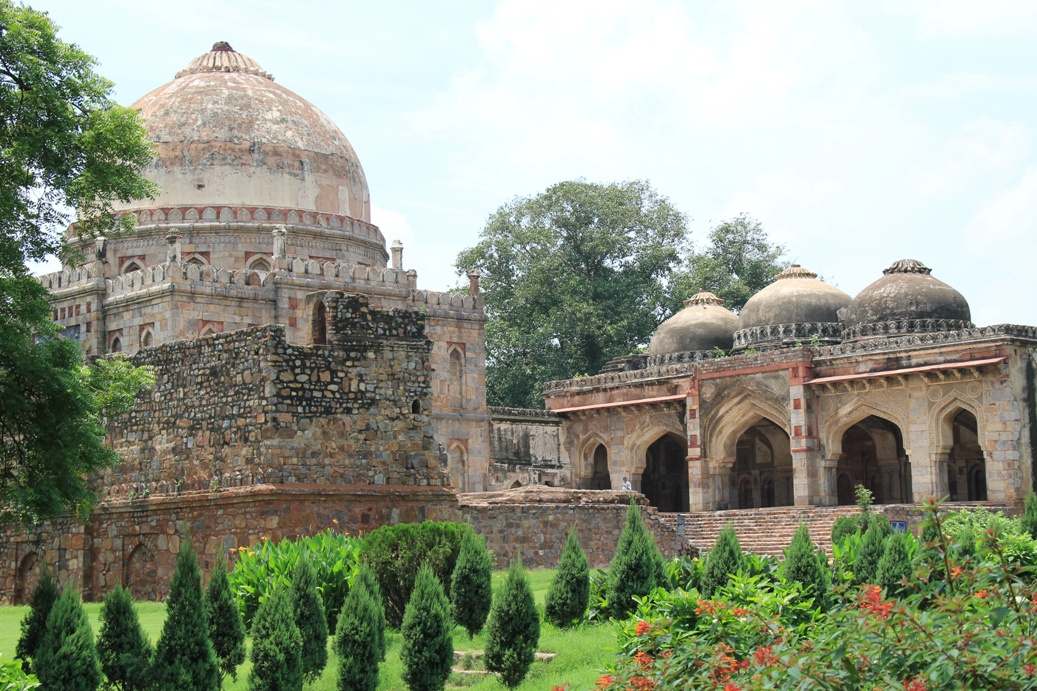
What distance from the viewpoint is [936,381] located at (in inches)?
1172

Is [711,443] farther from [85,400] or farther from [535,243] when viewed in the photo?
[85,400]

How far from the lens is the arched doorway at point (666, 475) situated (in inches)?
1468

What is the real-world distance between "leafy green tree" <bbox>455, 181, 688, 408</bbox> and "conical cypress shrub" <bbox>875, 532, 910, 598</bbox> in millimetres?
27101

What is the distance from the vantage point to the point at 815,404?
31.7 m

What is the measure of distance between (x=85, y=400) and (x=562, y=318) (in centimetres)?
3068

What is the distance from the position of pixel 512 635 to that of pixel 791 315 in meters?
22.8

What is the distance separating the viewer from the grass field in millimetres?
11906

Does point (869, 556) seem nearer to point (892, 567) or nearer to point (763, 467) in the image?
point (892, 567)

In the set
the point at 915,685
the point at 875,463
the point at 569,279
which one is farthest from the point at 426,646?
the point at 569,279

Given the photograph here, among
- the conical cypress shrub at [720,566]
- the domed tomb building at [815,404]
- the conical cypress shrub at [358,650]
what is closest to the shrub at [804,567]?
the conical cypress shrub at [720,566]

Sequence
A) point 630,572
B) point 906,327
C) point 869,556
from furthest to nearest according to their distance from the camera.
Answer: point 906,327, point 869,556, point 630,572

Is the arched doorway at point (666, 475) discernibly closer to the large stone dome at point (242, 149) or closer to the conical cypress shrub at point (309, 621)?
the large stone dome at point (242, 149)

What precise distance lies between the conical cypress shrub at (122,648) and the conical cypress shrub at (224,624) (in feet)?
2.81

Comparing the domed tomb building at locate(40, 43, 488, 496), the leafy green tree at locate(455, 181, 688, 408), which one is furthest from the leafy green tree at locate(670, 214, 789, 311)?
the domed tomb building at locate(40, 43, 488, 496)
